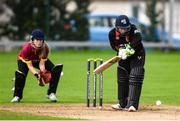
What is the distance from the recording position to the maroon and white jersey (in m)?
17.8

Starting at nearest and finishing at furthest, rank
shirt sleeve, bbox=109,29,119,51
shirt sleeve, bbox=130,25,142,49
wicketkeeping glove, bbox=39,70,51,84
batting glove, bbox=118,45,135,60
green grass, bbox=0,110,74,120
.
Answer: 1. green grass, bbox=0,110,74,120
2. batting glove, bbox=118,45,135,60
3. shirt sleeve, bbox=130,25,142,49
4. shirt sleeve, bbox=109,29,119,51
5. wicketkeeping glove, bbox=39,70,51,84

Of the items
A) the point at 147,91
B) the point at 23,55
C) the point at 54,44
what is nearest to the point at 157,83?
the point at 147,91

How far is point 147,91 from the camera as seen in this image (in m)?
21.6

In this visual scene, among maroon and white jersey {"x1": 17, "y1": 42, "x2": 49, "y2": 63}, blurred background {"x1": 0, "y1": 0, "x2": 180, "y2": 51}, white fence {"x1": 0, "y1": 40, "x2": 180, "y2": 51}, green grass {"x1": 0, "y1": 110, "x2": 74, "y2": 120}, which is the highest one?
maroon and white jersey {"x1": 17, "y1": 42, "x2": 49, "y2": 63}

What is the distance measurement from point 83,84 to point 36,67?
17.2 ft

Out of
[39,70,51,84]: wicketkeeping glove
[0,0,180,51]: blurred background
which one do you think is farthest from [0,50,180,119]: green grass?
[0,0,180,51]: blurred background

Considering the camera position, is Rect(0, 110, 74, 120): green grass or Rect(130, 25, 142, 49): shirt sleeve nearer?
Rect(0, 110, 74, 120): green grass

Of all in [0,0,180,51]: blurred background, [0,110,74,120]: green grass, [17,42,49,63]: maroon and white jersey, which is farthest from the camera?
[0,0,180,51]: blurred background

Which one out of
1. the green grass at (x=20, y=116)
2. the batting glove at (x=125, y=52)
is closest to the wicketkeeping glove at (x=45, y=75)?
the batting glove at (x=125, y=52)

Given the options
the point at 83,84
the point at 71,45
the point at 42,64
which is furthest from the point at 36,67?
the point at 71,45

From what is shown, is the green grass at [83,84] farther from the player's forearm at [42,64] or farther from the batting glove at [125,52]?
the batting glove at [125,52]

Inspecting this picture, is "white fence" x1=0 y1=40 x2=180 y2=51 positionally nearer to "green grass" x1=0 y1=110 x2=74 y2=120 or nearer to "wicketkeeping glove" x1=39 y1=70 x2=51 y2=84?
"wicketkeeping glove" x1=39 y1=70 x2=51 y2=84

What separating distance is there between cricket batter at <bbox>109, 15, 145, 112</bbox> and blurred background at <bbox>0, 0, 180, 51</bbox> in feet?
87.1

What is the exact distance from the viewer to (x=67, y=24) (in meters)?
44.5
